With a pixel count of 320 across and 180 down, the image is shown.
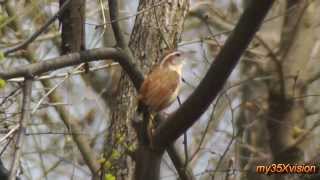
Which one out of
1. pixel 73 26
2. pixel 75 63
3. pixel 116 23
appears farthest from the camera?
pixel 73 26

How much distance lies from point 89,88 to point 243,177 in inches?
123

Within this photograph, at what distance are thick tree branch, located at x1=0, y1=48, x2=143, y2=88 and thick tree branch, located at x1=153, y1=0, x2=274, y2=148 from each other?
2.38ft

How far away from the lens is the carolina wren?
147 inches

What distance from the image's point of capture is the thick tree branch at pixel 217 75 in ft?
9.47

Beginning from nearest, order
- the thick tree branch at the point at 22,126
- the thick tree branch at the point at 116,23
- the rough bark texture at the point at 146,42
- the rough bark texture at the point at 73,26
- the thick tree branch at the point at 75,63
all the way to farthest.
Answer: the thick tree branch at the point at 22,126
the thick tree branch at the point at 75,63
the thick tree branch at the point at 116,23
the rough bark texture at the point at 73,26
the rough bark texture at the point at 146,42

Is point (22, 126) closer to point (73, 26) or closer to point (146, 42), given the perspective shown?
point (73, 26)

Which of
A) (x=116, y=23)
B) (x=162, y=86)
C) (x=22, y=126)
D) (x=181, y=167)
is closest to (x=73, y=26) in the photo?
(x=116, y=23)

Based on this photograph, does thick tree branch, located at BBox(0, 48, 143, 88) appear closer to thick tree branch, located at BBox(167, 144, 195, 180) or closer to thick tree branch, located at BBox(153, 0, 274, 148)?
thick tree branch, located at BBox(167, 144, 195, 180)

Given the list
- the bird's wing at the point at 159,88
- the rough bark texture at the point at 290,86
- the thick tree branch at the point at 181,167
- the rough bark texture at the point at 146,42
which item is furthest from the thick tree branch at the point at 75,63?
the rough bark texture at the point at 290,86

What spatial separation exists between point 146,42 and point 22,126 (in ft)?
6.26

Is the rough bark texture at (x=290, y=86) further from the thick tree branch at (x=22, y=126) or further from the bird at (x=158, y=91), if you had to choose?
the thick tree branch at (x=22, y=126)

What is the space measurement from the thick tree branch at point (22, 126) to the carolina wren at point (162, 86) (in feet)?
1.94

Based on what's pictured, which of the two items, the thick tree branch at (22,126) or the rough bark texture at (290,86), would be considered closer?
the thick tree branch at (22,126)

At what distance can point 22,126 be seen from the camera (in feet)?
11.2
